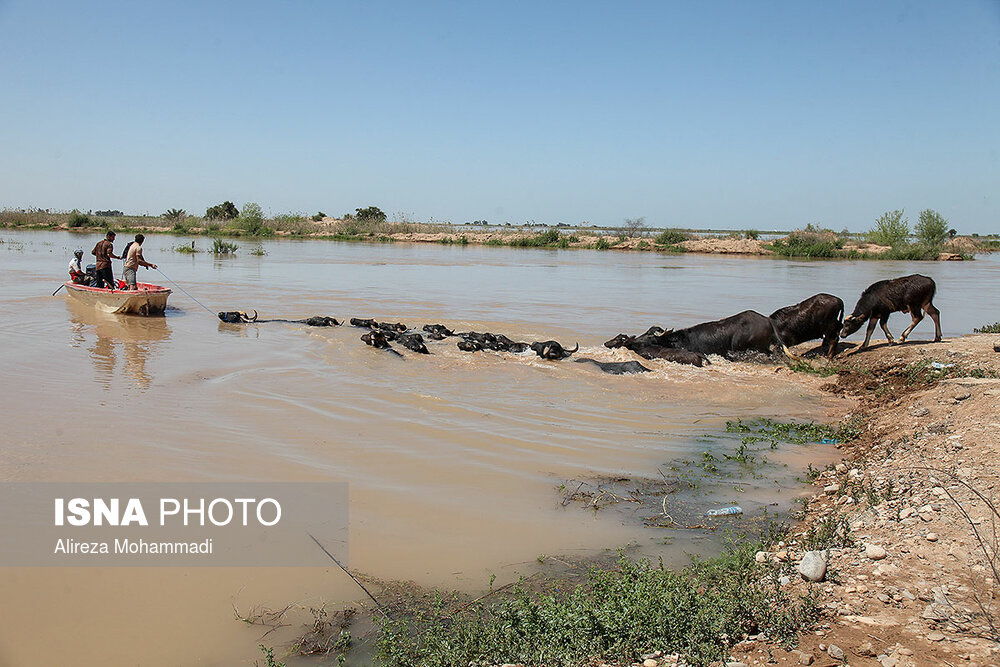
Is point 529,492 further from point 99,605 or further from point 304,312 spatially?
point 304,312

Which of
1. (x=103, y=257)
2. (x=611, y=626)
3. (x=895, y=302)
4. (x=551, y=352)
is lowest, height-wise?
(x=611, y=626)

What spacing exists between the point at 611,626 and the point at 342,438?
14.2ft

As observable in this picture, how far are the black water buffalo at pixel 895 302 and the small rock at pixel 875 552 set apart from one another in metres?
7.72

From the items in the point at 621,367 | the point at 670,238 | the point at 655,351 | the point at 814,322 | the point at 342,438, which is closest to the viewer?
the point at 342,438

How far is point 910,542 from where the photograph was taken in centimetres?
→ 399

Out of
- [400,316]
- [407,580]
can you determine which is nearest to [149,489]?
[407,580]

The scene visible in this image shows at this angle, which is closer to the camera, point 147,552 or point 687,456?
point 147,552

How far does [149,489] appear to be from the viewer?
551 centimetres

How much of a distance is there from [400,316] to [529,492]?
11.2 m

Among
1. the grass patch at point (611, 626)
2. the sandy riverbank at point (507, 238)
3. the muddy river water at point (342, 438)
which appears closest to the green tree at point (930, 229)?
the sandy riverbank at point (507, 238)

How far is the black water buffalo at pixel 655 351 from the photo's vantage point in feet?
35.8

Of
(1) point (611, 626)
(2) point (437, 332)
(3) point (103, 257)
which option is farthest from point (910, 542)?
(3) point (103, 257)

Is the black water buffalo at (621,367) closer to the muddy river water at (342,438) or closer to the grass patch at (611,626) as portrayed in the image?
the muddy river water at (342,438)

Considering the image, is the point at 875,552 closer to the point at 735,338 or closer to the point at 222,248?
the point at 735,338
